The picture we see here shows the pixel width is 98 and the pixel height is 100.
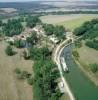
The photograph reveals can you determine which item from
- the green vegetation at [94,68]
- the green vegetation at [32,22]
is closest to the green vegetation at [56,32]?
the green vegetation at [32,22]

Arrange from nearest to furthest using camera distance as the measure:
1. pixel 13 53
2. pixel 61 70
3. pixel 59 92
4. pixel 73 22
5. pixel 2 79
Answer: pixel 59 92 < pixel 2 79 < pixel 61 70 < pixel 13 53 < pixel 73 22

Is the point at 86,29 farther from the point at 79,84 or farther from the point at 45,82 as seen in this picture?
the point at 45,82

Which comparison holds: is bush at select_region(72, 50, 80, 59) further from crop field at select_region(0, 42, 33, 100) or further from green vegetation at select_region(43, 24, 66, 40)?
green vegetation at select_region(43, 24, 66, 40)

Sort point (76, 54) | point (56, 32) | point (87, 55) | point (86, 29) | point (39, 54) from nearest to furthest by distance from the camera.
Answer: point (87, 55), point (39, 54), point (76, 54), point (56, 32), point (86, 29)

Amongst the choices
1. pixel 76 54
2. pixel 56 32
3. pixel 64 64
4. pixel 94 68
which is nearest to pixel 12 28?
pixel 56 32

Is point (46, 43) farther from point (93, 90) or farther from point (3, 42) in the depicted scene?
point (93, 90)

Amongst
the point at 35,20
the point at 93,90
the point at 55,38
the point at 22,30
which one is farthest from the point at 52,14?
the point at 93,90
